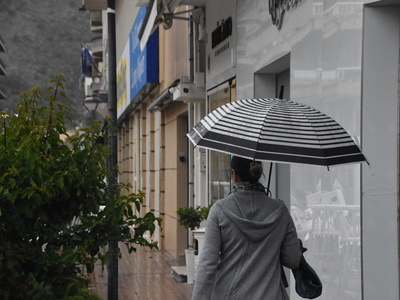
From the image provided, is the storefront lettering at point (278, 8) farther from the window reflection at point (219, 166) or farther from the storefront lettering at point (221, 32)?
the window reflection at point (219, 166)

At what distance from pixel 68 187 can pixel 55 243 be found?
0.42m

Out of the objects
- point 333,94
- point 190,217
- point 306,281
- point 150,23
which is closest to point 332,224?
point 333,94

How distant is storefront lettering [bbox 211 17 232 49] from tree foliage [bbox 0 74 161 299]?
219 inches

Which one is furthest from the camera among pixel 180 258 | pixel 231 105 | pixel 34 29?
pixel 34 29

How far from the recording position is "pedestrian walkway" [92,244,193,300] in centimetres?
1242

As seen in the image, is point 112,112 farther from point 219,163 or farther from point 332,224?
point 332,224

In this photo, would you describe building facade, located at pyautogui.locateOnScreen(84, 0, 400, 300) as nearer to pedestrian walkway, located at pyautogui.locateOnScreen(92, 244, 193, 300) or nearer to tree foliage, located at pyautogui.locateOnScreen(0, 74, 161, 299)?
tree foliage, located at pyautogui.locateOnScreen(0, 74, 161, 299)

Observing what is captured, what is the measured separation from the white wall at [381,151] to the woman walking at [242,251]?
125 centimetres

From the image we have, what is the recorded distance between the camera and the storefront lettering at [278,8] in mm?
7891

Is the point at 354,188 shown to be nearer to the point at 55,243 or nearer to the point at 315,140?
the point at 315,140

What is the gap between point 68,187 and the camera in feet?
18.6

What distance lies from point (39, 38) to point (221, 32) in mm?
121522

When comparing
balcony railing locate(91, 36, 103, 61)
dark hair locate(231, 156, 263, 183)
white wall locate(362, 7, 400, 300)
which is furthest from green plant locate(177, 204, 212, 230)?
balcony railing locate(91, 36, 103, 61)

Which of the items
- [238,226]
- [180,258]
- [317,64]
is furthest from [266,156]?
[180,258]
